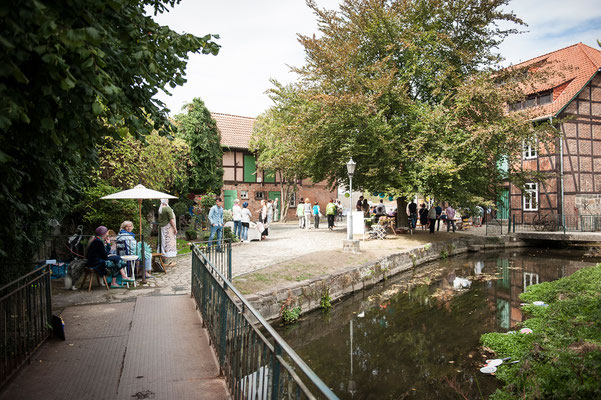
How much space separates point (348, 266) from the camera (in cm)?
1134

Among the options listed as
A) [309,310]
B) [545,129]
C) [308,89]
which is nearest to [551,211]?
[545,129]

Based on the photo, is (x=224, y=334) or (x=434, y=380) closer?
(x=224, y=334)

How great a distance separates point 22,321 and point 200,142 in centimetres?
1925

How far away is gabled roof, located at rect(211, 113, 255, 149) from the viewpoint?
1246 inches

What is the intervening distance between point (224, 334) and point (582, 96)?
26.6 metres

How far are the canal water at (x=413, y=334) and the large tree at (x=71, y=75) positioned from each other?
4.47 meters

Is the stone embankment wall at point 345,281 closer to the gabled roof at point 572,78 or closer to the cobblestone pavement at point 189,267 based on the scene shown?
the cobblestone pavement at point 189,267

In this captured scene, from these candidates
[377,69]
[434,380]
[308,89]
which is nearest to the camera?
[434,380]

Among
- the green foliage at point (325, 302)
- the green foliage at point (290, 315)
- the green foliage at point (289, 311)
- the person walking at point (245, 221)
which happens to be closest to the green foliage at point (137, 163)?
the person walking at point (245, 221)

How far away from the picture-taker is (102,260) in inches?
321

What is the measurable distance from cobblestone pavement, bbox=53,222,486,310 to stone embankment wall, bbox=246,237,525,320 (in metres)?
1.52

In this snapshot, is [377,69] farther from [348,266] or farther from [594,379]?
[594,379]

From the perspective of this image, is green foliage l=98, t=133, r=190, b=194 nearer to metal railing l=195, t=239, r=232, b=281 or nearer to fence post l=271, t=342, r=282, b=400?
metal railing l=195, t=239, r=232, b=281

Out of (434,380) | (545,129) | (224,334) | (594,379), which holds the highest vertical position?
(545,129)
